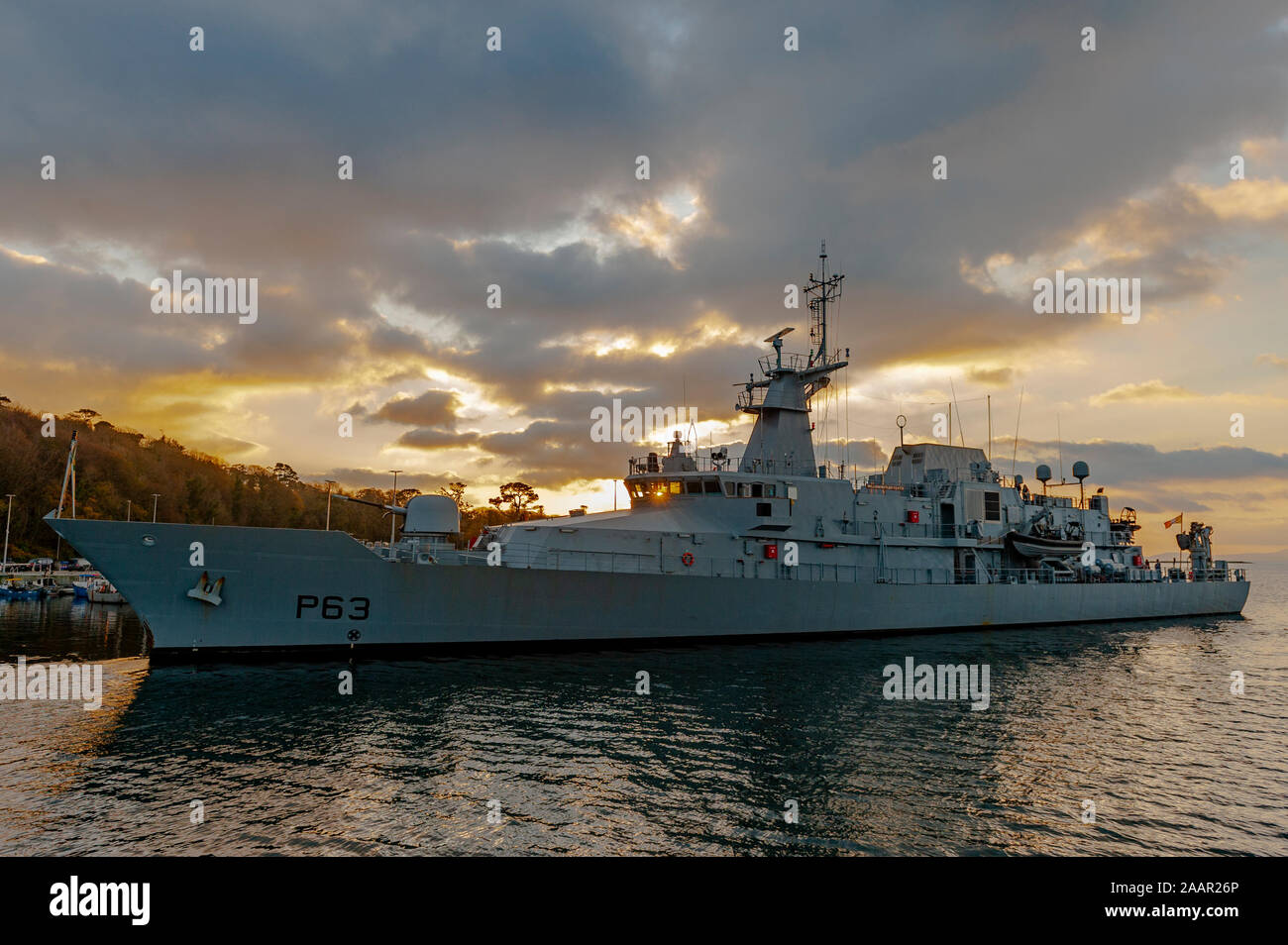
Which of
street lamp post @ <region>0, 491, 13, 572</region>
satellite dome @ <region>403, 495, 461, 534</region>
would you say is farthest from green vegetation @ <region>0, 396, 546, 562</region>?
satellite dome @ <region>403, 495, 461, 534</region>

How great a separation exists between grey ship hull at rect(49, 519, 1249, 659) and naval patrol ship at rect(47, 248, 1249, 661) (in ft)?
0.15

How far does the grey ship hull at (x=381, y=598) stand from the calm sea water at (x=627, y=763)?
1.06 m

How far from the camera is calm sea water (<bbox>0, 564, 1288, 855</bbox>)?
340 inches

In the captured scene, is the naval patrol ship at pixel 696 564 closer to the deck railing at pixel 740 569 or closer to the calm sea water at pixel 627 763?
the deck railing at pixel 740 569

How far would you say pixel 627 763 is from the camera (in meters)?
11.2

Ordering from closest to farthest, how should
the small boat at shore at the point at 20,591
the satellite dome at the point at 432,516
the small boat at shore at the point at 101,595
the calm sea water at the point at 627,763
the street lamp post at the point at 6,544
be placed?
the calm sea water at the point at 627,763
the satellite dome at the point at 432,516
the small boat at shore at the point at 101,595
the small boat at shore at the point at 20,591
the street lamp post at the point at 6,544

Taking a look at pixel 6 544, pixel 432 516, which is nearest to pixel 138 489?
pixel 6 544

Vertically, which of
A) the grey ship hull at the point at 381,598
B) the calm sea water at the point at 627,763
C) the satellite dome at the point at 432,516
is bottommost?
the calm sea water at the point at 627,763

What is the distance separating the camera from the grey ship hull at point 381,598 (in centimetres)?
1762

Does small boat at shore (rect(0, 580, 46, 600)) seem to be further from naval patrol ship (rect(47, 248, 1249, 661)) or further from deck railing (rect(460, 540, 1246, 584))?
deck railing (rect(460, 540, 1246, 584))

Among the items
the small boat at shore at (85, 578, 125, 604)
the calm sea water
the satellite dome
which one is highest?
the satellite dome

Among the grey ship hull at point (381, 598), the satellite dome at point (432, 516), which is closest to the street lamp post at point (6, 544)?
the grey ship hull at point (381, 598)
